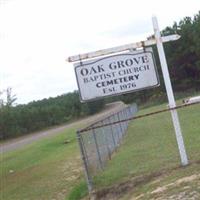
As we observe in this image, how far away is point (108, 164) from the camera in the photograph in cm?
1738

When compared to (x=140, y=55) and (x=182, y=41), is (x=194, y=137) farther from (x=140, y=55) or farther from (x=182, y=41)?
(x=182, y=41)

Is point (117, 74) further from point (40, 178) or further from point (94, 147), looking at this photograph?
point (40, 178)

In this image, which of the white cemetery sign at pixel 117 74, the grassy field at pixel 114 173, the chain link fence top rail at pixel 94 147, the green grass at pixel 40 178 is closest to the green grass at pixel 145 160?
the grassy field at pixel 114 173

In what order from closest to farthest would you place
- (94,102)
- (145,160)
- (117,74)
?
(117,74), (145,160), (94,102)

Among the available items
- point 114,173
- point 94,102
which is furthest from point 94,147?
point 94,102

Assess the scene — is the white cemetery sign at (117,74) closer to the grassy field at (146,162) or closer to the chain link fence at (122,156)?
the chain link fence at (122,156)

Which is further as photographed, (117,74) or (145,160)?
(145,160)

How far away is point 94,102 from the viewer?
252 feet

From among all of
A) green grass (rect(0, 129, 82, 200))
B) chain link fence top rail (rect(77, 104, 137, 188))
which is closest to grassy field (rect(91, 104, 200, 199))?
chain link fence top rail (rect(77, 104, 137, 188))

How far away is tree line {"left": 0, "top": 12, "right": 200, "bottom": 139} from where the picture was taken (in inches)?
2437

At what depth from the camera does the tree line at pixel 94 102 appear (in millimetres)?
61906

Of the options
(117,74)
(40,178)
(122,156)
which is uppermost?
(117,74)

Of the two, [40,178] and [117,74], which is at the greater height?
[117,74]

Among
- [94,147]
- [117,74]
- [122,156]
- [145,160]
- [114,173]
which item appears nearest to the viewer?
[117,74]
